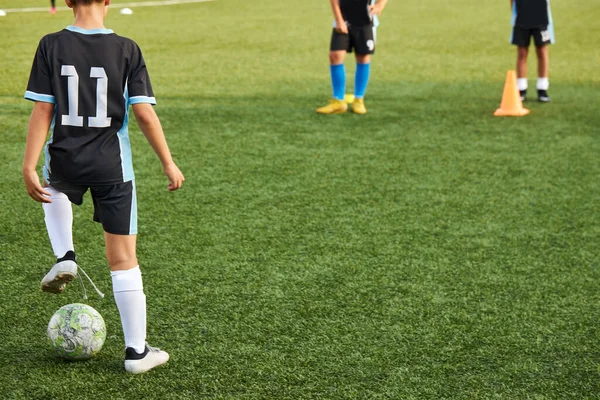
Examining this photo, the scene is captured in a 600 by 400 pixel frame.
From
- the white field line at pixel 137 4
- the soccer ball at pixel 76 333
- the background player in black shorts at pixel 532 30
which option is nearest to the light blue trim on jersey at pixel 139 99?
the soccer ball at pixel 76 333

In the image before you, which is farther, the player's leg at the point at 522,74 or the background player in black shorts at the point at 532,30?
the player's leg at the point at 522,74

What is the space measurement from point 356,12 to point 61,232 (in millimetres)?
5676

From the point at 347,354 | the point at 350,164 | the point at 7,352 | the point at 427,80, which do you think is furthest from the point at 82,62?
the point at 427,80

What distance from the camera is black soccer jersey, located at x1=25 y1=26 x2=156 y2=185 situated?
2941 millimetres

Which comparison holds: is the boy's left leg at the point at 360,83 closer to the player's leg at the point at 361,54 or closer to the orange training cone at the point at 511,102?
the player's leg at the point at 361,54

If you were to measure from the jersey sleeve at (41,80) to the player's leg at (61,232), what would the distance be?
0.36m

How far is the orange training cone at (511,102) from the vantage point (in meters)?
8.46

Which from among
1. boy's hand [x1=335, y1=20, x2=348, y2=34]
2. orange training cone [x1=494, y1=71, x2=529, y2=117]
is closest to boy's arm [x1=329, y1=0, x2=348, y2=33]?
boy's hand [x1=335, y1=20, x2=348, y2=34]

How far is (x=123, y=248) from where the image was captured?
3.15 metres

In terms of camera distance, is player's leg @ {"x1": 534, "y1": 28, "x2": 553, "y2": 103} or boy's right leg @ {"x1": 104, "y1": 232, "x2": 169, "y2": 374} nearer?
boy's right leg @ {"x1": 104, "y1": 232, "x2": 169, "y2": 374}

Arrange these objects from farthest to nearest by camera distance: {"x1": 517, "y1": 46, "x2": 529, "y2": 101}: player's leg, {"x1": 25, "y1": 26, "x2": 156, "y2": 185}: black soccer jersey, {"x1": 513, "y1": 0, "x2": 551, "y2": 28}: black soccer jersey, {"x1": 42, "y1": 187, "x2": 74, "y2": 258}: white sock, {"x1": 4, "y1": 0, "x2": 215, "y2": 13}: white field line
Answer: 1. {"x1": 4, "y1": 0, "x2": 215, "y2": 13}: white field line
2. {"x1": 517, "y1": 46, "x2": 529, "y2": 101}: player's leg
3. {"x1": 513, "y1": 0, "x2": 551, "y2": 28}: black soccer jersey
4. {"x1": 42, "y1": 187, "x2": 74, "y2": 258}: white sock
5. {"x1": 25, "y1": 26, "x2": 156, "y2": 185}: black soccer jersey

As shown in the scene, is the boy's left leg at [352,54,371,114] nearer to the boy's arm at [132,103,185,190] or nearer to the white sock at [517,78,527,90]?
the white sock at [517,78,527,90]

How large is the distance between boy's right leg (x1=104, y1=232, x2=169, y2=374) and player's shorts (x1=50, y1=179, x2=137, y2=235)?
35mm

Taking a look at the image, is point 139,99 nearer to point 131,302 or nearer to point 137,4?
point 131,302
